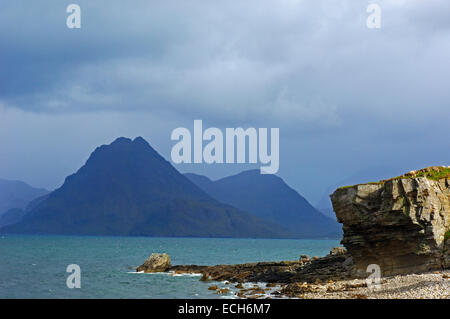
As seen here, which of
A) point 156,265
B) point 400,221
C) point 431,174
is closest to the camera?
point 400,221

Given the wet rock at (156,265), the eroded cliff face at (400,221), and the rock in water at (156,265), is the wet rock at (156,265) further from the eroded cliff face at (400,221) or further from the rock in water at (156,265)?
the eroded cliff face at (400,221)

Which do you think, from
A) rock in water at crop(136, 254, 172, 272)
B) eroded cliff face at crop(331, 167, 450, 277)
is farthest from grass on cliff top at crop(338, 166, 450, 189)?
rock in water at crop(136, 254, 172, 272)

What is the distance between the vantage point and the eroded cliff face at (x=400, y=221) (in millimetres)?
45125

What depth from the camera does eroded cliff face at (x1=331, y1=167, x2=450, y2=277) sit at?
4512 centimetres

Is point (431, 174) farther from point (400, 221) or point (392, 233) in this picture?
point (392, 233)

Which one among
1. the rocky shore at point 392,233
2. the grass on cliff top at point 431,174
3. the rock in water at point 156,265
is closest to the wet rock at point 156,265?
the rock in water at point 156,265

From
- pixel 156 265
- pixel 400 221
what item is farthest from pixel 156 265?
pixel 400 221

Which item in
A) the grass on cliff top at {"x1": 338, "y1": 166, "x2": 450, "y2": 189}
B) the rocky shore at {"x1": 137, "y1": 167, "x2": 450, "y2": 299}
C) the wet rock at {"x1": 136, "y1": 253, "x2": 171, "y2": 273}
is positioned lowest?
the wet rock at {"x1": 136, "y1": 253, "x2": 171, "y2": 273}

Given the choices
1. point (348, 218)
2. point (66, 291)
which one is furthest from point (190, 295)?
point (348, 218)

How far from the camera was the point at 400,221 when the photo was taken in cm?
4569

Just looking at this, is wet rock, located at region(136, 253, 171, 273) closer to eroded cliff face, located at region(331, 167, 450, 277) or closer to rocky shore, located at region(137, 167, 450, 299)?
rocky shore, located at region(137, 167, 450, 299)

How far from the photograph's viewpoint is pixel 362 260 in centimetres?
4997

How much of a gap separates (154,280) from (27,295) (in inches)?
723
